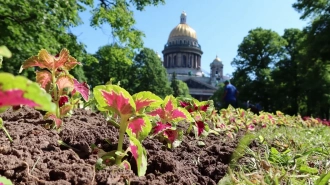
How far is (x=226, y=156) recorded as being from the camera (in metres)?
1.41

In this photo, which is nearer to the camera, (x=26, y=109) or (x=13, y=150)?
(x=13, y=150)

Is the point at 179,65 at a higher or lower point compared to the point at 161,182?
higher

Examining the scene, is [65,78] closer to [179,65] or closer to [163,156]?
[163,156]

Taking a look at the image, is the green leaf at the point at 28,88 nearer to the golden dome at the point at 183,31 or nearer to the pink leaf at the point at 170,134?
the pink leaf at the point at 170,134

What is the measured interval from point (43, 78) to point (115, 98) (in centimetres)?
49

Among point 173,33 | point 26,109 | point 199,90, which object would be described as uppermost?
point 173,33

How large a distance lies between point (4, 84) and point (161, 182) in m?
0.62

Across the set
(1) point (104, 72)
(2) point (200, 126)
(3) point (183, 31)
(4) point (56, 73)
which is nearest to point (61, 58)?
(4) point (56, 73)

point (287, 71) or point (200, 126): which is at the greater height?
point (287, 71)

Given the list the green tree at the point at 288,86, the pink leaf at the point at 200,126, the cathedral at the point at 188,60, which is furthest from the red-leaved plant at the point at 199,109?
the cathedral at the point at 188,60

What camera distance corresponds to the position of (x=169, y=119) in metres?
1.46

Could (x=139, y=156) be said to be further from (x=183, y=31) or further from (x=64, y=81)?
(x=183, y=31)

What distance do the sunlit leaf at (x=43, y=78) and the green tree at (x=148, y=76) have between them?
111ft

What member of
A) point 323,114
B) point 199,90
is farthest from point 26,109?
point 199,90
